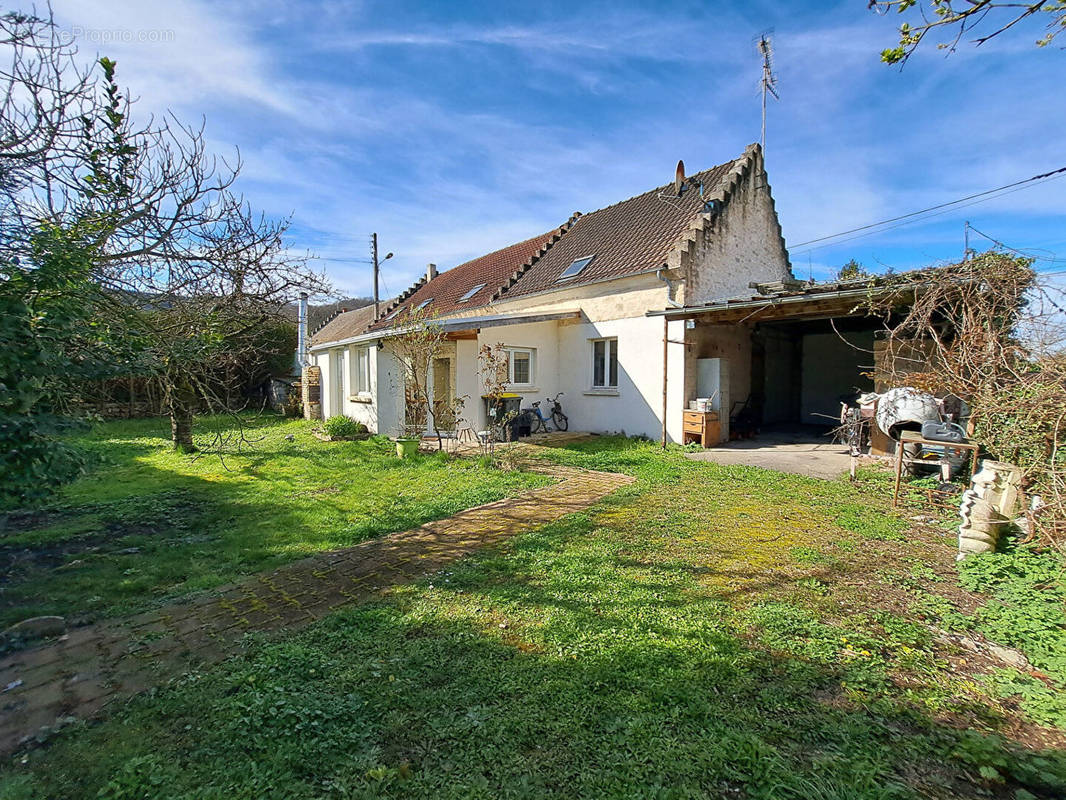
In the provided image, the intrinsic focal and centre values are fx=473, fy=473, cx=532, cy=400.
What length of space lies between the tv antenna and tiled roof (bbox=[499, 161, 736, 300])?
2.03 meters

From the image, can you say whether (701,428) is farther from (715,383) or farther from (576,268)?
(576,268)

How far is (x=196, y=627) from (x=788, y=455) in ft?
33.8

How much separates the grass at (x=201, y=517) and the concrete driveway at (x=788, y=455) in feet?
14.2

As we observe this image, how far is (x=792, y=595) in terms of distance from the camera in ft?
13.0

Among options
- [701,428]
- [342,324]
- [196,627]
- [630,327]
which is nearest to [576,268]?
[630,327]

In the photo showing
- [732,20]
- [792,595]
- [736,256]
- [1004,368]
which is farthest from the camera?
[736,256]

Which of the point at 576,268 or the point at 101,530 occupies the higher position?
the point at 576,268

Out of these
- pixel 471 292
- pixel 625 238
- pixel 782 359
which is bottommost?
pixel 782 359

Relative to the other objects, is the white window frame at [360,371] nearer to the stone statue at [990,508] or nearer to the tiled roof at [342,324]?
the stone statue at [990,508]

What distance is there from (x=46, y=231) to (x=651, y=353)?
34.1 feet

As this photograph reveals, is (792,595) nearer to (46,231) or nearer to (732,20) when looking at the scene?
(46,231)

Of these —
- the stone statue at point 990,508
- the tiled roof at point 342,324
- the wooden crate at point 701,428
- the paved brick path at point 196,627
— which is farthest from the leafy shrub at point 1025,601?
the tiled roof at point 342,324

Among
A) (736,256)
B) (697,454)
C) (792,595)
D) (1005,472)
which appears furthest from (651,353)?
(792,595)

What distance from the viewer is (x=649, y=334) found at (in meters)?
11.6
